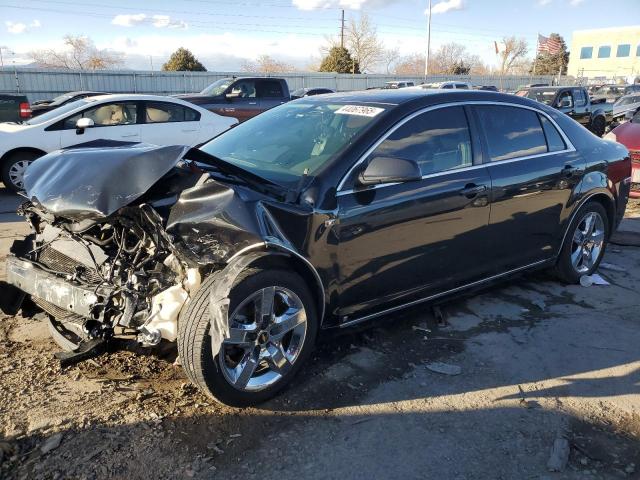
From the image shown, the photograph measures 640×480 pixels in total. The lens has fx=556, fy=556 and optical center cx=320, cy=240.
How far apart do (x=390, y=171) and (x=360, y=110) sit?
74 cm

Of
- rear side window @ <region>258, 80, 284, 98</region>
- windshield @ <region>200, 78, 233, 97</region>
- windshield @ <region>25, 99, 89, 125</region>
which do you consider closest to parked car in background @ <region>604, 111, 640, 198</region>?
windshield @ <region>25, 99, 89, 125</region>

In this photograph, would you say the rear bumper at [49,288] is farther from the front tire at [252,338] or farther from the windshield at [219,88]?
the windshield at [219,88]

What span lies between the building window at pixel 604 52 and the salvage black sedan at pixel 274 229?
74.1 metres

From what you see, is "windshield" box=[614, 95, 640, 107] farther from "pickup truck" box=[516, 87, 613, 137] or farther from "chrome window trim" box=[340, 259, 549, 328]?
"chrome window trim" box=[340, 259, 549, 328]

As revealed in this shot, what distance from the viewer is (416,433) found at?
9.73ft

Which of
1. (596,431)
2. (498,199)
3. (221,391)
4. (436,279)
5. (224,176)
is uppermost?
(224,176)

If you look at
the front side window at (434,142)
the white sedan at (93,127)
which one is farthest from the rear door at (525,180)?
the white sedan at (93,127)

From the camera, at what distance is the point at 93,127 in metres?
9.14

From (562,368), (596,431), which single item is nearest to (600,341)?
(562,368)

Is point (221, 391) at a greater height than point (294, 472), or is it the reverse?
point (221, 391)

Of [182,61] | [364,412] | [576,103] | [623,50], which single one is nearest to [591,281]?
[364,412]

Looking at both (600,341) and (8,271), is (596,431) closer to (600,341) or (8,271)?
(600,341)

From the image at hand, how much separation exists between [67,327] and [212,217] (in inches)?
51.5

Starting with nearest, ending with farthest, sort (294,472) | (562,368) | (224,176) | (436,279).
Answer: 1. (294,472)
2. (224,176)
3. (562,368)
4. (436,279)
